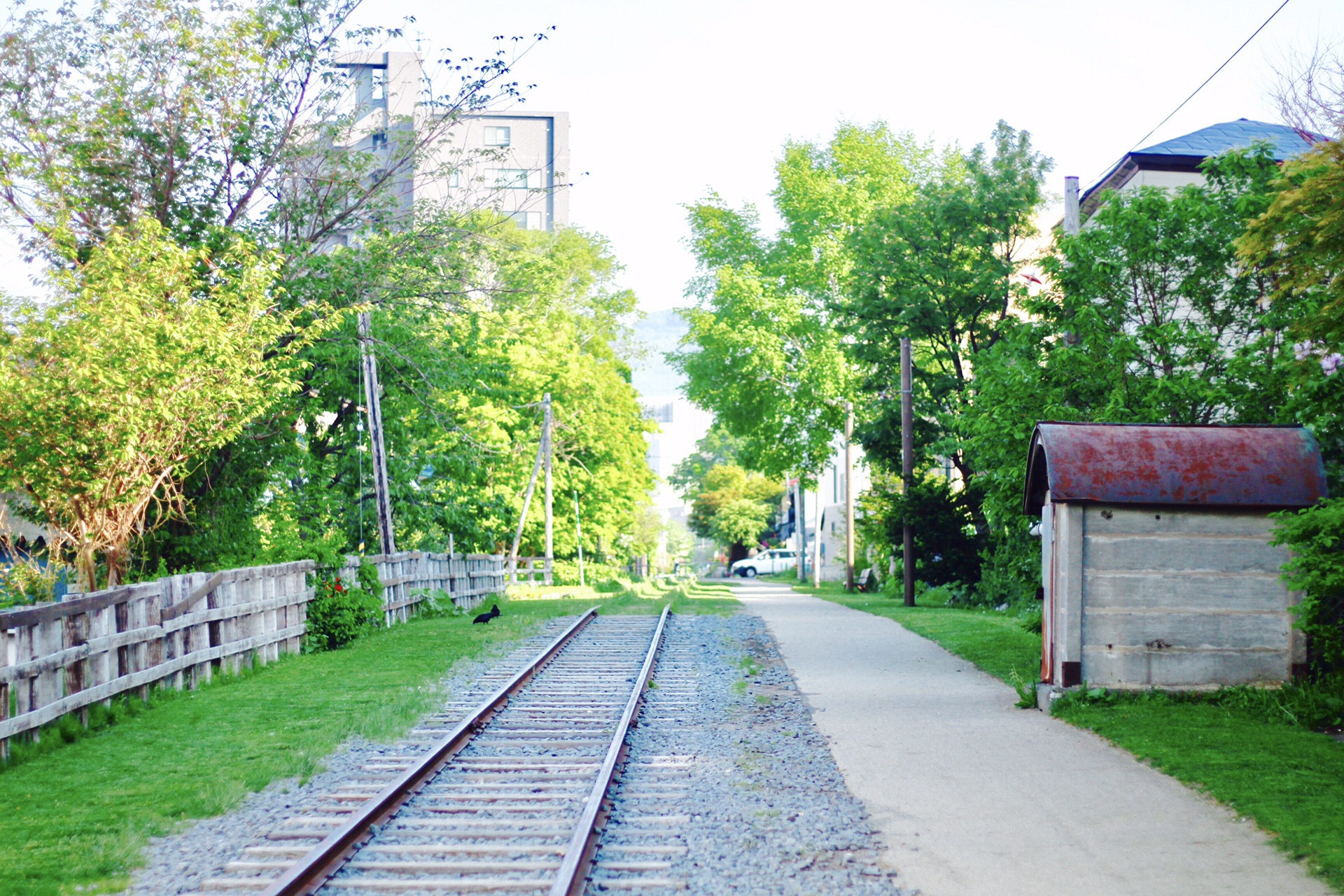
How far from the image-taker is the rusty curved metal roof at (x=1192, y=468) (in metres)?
11.6

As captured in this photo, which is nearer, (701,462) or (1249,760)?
(1249,760)

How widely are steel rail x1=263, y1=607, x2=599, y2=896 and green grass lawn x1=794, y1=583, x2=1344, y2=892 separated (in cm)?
489

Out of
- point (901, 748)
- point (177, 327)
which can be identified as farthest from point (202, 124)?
point (901, 748)

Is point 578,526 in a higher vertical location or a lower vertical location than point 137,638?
higher

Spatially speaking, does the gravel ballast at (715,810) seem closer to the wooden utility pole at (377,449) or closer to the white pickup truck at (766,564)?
→ the wooden utility pole at (377,449)

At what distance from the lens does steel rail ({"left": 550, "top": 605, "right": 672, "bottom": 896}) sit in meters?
5.77

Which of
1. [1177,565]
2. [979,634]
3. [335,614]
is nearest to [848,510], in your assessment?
[979,634]

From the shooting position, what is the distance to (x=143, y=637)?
37.0 ft

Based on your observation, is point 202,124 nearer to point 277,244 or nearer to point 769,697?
point 277,244

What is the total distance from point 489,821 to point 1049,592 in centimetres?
738

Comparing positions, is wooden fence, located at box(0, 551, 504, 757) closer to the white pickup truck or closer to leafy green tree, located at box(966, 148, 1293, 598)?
leafy green tree, located at box(966, 148, 1293, 598)

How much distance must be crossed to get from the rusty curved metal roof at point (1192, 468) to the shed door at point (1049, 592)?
18.2 inches

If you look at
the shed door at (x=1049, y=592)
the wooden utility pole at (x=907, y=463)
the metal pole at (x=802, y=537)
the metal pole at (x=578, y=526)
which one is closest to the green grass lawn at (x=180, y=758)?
the shed door at (x=1049, y=592)

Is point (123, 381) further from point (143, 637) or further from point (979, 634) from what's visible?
point (979, 634)
